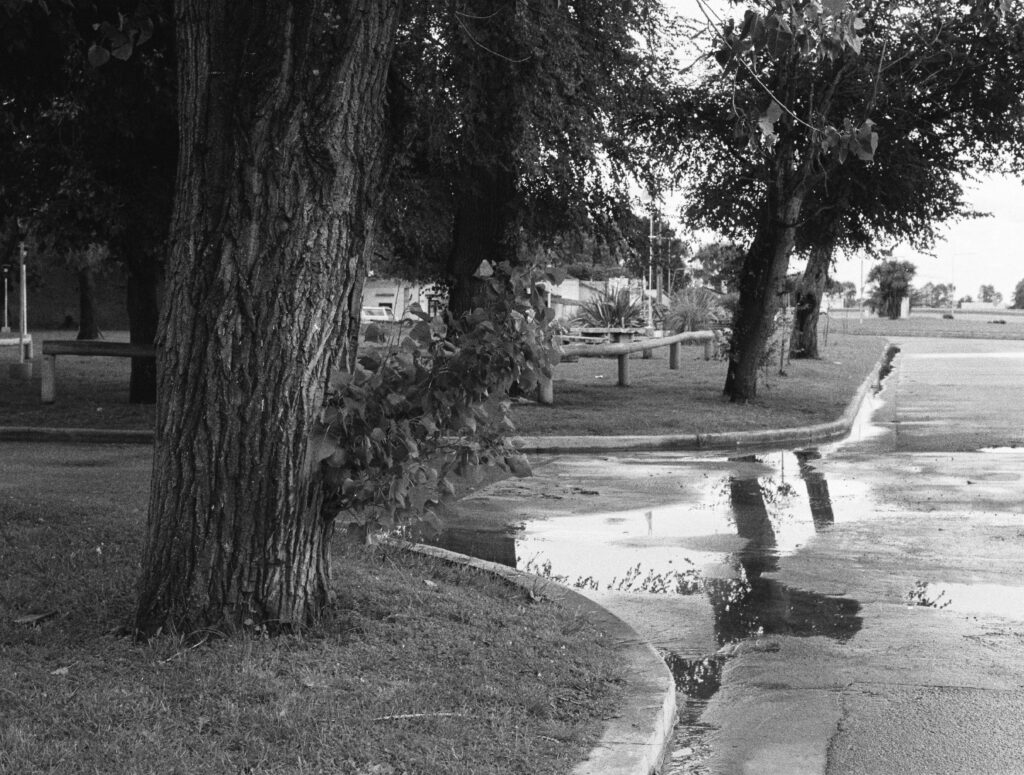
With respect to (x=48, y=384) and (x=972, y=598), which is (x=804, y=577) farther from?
(x=48, y=384)

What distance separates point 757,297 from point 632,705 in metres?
14.9

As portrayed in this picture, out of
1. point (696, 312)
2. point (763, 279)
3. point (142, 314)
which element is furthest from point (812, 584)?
point (696, 312)

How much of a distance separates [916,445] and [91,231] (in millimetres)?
11954

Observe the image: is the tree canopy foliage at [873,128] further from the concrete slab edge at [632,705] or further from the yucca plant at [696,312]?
the yucca plant at [696,312]

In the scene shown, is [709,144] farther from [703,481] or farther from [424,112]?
[703,481]

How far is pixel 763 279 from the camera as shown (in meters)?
18.9

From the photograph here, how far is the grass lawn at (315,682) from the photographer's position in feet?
13.9

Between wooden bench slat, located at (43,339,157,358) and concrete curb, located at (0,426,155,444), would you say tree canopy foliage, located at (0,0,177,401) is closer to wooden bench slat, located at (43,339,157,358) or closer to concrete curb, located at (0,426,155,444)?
wooden bench slat, located at (43,339,157,358)

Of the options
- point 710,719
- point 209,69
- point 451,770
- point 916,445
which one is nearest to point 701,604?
point 710,719

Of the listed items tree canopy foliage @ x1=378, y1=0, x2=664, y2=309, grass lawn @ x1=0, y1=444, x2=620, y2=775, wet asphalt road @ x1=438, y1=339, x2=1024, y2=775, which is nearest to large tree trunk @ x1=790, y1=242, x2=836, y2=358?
tree canopy foliage @ x1=378, y1=0, x2=664, y2=309

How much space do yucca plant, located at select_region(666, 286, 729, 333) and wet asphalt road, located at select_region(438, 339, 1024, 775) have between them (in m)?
25.7

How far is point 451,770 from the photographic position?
4.13m

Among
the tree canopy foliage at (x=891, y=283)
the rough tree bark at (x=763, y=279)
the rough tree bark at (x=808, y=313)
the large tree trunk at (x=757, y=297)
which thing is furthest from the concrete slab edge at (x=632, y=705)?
the tree canopy foliage at (x=891, y=283)

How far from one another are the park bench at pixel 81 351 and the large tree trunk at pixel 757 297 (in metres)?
8.96
